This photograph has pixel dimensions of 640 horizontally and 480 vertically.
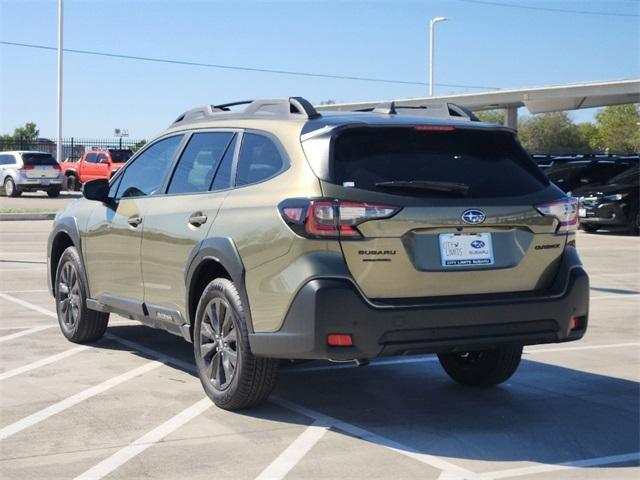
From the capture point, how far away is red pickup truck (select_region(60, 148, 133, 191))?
39906 mm

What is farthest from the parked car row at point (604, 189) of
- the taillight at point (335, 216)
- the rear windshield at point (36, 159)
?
the rear windshield at point (36, 159)

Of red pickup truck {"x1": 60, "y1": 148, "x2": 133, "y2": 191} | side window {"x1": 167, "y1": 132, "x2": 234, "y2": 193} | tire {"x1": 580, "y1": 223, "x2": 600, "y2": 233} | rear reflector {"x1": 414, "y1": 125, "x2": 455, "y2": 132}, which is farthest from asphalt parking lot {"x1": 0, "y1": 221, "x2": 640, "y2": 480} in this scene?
red pickup truck {"x1": 60, "y1": 148, "x2": 133, "y2": 191}

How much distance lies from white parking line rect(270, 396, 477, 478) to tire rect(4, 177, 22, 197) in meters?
32.1

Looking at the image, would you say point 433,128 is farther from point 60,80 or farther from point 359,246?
point 60,80

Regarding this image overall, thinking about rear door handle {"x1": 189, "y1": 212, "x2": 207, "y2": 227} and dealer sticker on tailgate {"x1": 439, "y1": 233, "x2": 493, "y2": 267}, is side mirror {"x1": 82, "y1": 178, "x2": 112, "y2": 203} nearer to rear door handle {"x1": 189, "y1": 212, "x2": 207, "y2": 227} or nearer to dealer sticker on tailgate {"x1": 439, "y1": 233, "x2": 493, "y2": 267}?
rear door handle {"x1": 189, "y1": 212, "x2": 207, "y2": 227}

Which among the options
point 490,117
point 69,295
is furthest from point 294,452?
point 490,117

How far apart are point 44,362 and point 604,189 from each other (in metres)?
18.9

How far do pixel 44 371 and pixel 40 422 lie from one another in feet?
5.03

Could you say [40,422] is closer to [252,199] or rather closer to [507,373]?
[252,199]

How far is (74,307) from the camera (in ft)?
28.6

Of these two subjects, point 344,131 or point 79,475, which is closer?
point 79,475

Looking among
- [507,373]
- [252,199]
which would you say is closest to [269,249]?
[252,199]

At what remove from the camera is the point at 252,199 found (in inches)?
244

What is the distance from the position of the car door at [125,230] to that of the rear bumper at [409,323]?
1941 mm
